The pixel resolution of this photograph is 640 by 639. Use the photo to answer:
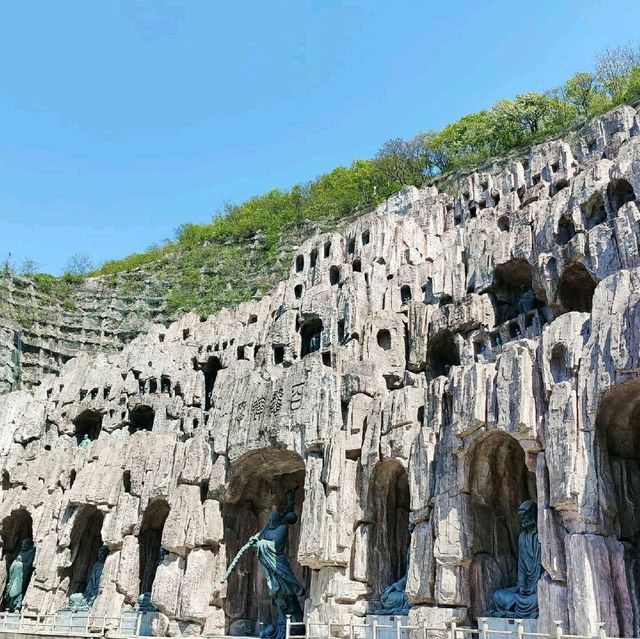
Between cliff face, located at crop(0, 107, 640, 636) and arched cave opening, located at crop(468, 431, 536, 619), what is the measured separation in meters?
0.06

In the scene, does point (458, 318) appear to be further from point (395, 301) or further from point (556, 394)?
point (556, 394)

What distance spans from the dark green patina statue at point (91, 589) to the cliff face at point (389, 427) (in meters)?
0.53

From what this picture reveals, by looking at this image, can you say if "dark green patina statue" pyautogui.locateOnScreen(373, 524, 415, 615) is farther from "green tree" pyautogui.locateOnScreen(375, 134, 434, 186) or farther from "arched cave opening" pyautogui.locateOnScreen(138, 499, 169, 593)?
"green tree" pyautogui.locateOnScreen(375, 134, 434, 186)

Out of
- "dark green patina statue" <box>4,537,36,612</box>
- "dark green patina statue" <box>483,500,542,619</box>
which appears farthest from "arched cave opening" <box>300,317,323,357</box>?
"dark green patina statue" <box>483,500,542,619</box>

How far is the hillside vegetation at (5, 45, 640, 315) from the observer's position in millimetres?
57562

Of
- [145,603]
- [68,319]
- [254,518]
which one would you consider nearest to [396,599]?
[254,518]

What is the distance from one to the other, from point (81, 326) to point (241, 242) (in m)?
17.8

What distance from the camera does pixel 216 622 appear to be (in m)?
21.1

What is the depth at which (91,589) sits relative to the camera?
25.5m

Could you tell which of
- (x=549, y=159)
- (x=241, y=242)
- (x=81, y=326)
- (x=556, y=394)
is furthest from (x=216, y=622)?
(x=241, y=242)

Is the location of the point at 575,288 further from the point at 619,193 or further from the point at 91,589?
the point at 91,589

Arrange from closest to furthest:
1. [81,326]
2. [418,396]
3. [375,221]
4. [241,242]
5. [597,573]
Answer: [597,573] → [418,396] → [375,221] → [81,326] → [241,242]

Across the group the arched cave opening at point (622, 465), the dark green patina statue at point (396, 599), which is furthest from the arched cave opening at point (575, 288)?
the dark green patina statue at point (396, 599)

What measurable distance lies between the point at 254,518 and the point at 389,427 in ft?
24.2
